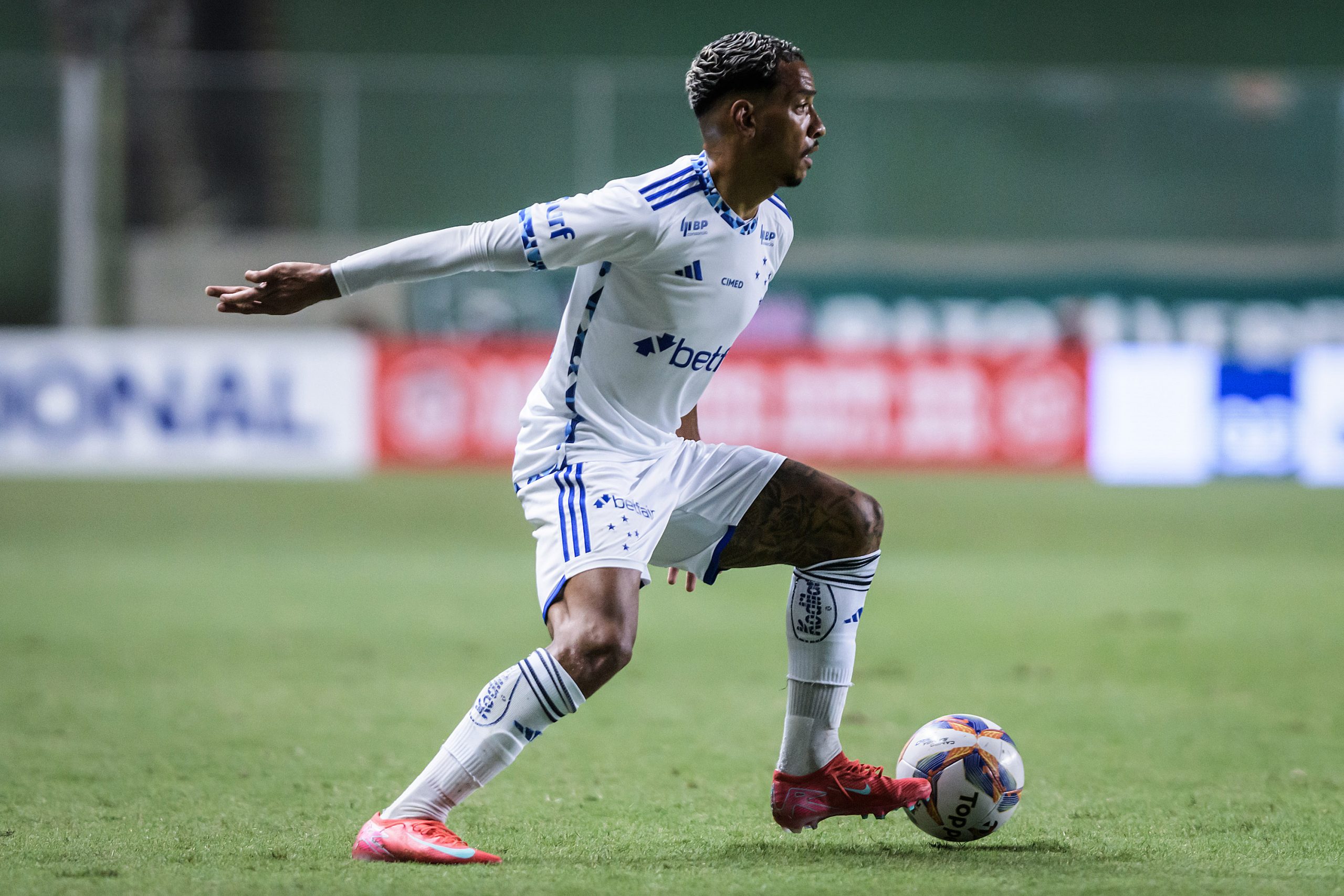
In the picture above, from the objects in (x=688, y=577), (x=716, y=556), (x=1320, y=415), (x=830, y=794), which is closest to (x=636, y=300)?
(x=716, y=556)

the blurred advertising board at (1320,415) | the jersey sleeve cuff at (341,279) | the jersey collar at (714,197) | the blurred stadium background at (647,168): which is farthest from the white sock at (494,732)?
the blurred stadium background at (647,168)

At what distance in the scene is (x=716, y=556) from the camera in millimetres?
4172

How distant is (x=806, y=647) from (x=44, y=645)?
4.64m

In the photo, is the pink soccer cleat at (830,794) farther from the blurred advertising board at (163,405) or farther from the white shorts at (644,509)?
the blurred advertising board at (163,405)

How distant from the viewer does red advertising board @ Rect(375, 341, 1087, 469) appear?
44.1 ft

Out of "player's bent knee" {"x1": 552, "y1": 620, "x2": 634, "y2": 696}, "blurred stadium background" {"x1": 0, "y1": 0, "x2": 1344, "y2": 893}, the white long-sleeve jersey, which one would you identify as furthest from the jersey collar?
"blurred stadium background" {"x1": 0, "y1": 0, "x2": 1344, "y2": 893}

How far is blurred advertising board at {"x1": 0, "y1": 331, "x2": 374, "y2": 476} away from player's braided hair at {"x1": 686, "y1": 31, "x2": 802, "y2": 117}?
32.2 feet

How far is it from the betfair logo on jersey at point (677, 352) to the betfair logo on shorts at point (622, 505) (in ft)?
1.22

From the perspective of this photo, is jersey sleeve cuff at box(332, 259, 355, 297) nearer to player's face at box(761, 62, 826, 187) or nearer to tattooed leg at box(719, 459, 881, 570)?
player's face at box(761, 62, 826, 187)

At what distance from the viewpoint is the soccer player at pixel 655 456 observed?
364 cm

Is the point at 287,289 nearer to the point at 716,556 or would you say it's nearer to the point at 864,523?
the point at 716,556

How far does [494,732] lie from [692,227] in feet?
4.23

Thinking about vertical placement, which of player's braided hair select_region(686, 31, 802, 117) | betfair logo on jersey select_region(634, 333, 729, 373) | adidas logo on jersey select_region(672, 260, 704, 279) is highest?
player's braided hair select_region(686, 31, 802, 117)

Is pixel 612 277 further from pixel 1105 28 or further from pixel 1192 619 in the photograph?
pixel 1105 28
